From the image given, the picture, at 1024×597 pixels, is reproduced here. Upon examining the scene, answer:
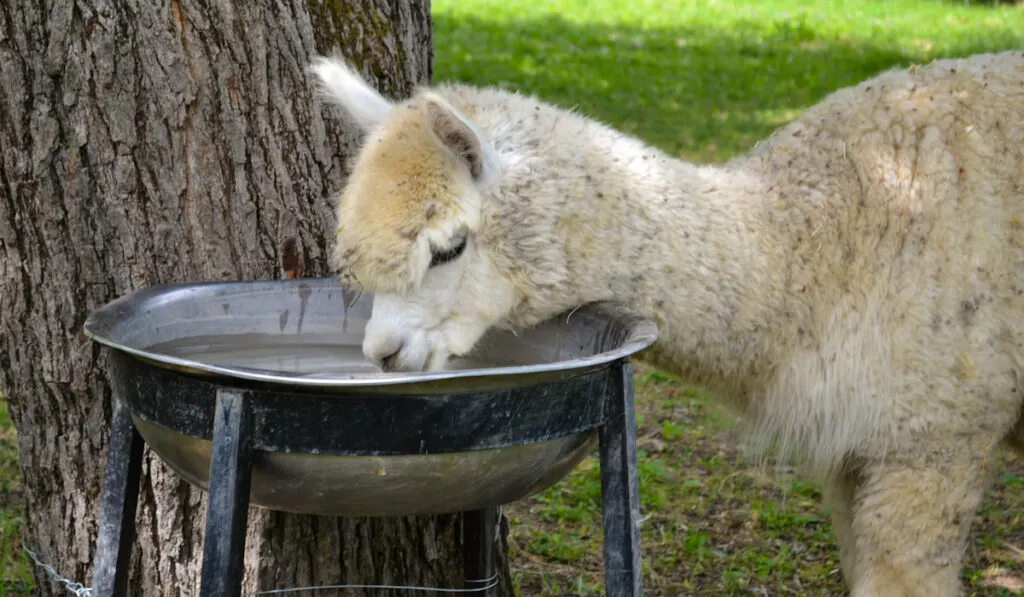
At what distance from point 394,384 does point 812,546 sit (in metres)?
2.78

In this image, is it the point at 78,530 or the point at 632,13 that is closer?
the point at 78,530

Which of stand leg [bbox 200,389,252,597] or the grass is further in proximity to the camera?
the grass

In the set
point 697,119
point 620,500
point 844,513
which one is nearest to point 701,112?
point 697,119

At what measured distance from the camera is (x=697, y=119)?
10219 millimetres

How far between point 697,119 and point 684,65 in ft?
8.51

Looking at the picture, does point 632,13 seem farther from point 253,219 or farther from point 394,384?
point 394,384

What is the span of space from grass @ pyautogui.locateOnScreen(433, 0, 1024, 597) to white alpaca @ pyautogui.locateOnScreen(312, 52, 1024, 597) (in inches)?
23.9

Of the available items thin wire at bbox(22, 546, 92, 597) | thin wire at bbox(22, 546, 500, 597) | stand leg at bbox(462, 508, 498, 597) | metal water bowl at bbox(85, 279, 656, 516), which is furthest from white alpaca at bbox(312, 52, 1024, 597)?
thin wire at bbox(22, 546, 92, 597)

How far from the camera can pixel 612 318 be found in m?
2.47

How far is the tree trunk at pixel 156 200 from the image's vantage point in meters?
2.77

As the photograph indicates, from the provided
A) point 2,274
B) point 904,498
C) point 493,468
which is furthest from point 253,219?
point 904,498

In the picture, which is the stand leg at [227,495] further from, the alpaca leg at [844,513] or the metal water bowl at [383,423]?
the alpaca leg at [844,513]

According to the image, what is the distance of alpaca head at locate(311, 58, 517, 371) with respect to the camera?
7.90ft

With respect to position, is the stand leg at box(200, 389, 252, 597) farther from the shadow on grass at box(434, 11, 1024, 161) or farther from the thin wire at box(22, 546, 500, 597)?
the shadow on grass at box(434, 11, 1024, 161)
